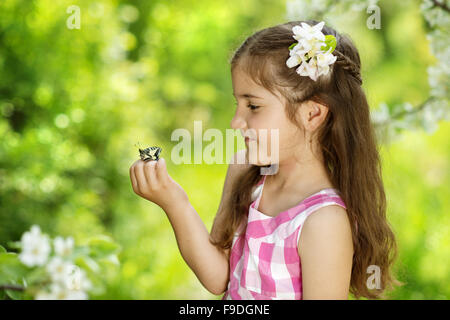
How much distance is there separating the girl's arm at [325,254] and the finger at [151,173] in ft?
0.97

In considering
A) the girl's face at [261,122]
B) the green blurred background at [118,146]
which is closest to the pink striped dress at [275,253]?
the girl's face at [261,122]

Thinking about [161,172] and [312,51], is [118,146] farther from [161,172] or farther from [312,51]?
[312,51]

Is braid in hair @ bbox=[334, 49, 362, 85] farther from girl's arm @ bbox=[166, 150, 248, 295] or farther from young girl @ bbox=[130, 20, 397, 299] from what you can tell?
girl's arm @ bbox=[166, 150, 248, 295]

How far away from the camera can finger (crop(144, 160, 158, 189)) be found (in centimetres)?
97

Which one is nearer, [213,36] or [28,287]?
[28,287]

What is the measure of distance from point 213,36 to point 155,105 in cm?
90

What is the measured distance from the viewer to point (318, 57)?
91 cm

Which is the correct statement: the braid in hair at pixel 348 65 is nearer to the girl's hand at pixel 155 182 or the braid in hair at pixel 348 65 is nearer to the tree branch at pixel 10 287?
the girl's hand at pixel 155 182

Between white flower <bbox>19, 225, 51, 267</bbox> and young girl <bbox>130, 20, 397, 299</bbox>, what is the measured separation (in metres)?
0.22

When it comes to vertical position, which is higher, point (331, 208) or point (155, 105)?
point (155, 105)

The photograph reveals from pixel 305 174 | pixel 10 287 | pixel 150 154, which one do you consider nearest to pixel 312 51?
pixel 305 174

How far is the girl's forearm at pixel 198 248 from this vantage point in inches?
39.8
